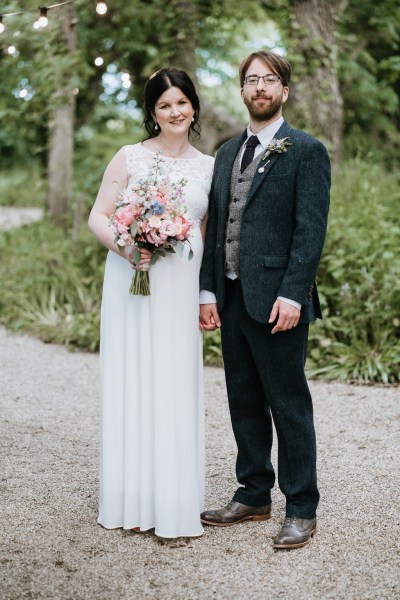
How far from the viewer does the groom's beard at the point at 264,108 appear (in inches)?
124

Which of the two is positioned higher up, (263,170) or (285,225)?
→ (263,170)

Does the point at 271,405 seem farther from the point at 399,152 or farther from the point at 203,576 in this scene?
the point at 399,152

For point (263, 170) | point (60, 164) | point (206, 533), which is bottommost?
point (206, 533)

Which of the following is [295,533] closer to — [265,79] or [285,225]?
[285,225]

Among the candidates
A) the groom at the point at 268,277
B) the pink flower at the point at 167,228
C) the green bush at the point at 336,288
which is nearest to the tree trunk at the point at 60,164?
the green bush at the point at 336,288

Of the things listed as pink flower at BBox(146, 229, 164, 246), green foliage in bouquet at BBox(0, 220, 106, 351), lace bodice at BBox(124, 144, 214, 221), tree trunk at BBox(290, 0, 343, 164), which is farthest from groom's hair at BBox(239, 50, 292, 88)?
tree trunk at BBox(290, 0, 343, 164)

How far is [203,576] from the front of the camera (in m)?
3.01

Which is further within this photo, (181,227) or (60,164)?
(60,164)

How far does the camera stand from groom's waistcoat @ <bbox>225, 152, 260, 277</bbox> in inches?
127

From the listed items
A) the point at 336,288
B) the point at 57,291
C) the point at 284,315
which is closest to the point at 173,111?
the point at 284,315

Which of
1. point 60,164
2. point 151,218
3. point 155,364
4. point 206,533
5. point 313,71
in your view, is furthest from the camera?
point 60,164

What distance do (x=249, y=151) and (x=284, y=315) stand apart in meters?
0.76

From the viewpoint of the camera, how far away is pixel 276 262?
3135mm

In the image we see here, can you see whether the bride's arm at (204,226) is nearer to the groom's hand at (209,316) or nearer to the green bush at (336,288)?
the groom's hand at (209,316)
